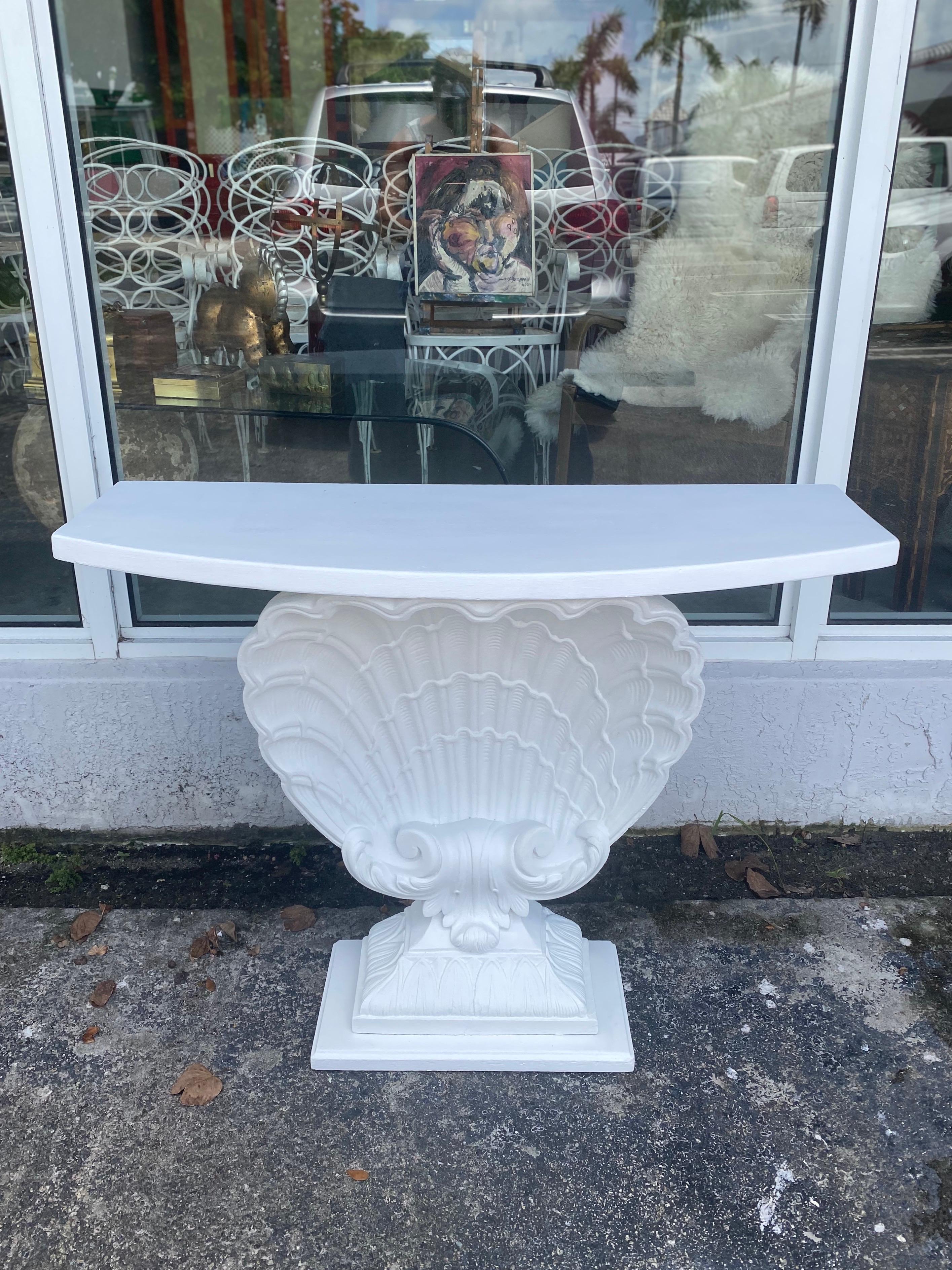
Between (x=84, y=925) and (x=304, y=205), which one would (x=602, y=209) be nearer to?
(x=304, y=205)

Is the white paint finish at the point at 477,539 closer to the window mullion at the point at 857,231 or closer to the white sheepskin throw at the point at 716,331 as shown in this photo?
the window mullion at the point at 857,231

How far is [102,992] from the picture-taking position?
6.19 ft

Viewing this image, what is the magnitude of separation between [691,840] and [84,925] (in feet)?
4.61

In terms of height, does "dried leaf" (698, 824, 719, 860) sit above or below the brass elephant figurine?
below

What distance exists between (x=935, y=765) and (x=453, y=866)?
1323 millimetres

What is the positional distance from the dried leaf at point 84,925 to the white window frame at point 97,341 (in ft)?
1.94

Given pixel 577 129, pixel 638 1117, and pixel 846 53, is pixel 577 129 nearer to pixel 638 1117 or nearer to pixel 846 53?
pixel 846 53

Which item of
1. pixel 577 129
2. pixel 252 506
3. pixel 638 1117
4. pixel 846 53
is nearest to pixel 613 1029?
pixel 638 1117

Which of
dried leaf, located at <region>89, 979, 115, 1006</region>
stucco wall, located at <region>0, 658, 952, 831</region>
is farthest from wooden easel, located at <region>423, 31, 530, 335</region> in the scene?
dried leaf, located at <region>89, 979, 115, 1006</region>

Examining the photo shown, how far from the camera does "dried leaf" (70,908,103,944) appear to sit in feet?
6.70

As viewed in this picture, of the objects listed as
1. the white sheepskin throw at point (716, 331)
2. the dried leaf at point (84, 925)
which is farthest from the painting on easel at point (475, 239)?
the dried leaf at point (84, 925)

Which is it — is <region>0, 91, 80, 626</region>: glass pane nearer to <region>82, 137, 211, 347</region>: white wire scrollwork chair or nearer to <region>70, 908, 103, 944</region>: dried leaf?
<region>82, 137, 211, 347</region>: white wire scrollwork chair

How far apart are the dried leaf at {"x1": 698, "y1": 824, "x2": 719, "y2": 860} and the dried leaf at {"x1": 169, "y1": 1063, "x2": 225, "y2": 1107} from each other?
3.99 ft

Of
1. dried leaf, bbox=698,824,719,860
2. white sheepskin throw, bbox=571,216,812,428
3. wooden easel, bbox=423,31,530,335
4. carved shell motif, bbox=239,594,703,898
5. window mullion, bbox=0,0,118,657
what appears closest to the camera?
carved shell motif, bbox=239,594,703,898
